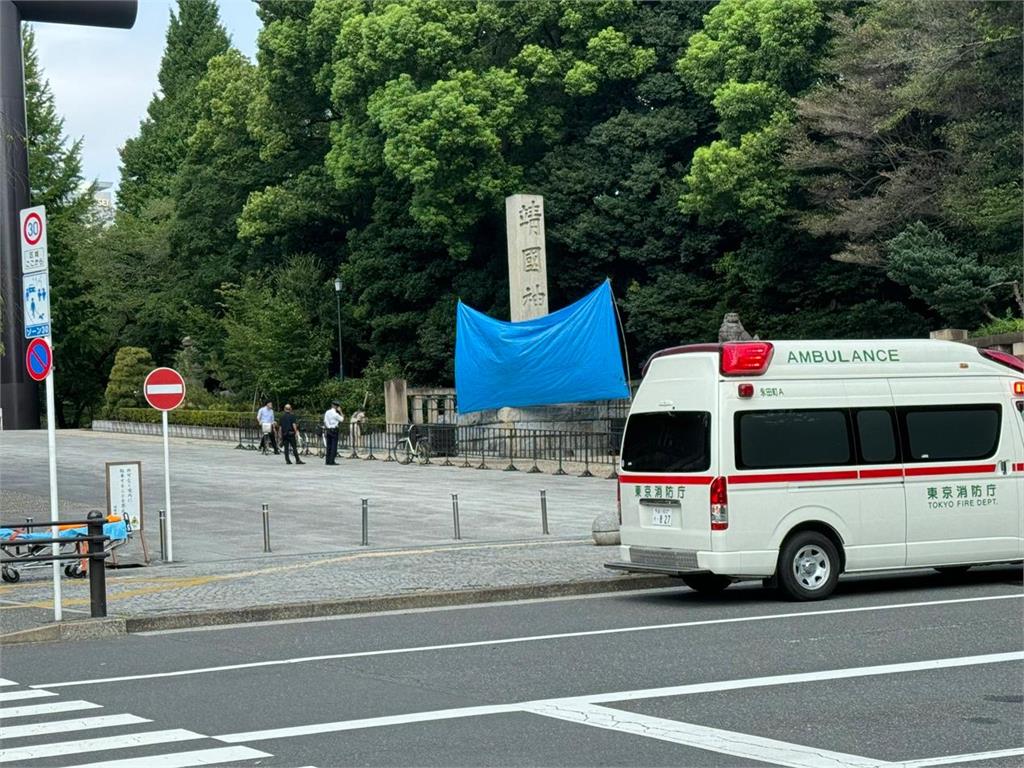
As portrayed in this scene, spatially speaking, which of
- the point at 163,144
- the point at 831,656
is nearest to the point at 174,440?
the point at 163,144

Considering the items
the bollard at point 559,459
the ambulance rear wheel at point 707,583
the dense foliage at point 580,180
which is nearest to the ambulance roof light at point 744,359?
the ambulance rear wheel at point 707,583

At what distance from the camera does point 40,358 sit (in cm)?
1498

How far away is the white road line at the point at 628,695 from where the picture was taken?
8.61m

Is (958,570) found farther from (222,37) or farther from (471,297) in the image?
(222,37)

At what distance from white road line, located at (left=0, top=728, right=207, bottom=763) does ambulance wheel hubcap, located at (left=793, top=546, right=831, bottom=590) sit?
7.88 metres

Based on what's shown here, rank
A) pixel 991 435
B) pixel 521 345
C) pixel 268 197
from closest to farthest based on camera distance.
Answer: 1. pixel 991 435
2. pixel 521 345
3. pixel 268 197

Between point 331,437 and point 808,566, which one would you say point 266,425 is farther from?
point 808,566

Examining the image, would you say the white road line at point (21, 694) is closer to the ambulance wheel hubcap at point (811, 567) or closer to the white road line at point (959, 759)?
the white road line at point (959, 759)

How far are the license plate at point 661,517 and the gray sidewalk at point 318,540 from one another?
162 cm

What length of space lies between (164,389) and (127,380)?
47449 mm

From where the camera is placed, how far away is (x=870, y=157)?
4362 centimetres

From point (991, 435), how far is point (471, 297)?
42490mm

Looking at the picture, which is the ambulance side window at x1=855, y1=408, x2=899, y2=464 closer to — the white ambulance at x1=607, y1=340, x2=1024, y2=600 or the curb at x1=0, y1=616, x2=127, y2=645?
the white ambulance at x1=607, y1=340, x2=1024, y2=600

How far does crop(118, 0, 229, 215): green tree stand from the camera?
92125 mm
